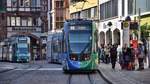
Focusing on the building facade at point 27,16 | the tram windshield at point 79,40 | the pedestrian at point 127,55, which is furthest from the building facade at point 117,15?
the building facade at point 27,16

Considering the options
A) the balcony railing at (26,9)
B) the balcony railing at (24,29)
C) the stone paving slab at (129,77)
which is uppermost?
the balcony railing at (26,9)

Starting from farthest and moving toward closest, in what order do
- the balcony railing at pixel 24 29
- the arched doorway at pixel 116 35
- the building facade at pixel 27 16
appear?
1. the building facade at pixel 27 16
2. the balcony railing at pixel 24 29
3. the arched doorway at pixel 116 35

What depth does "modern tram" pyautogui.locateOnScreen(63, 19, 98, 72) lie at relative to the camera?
124 feet

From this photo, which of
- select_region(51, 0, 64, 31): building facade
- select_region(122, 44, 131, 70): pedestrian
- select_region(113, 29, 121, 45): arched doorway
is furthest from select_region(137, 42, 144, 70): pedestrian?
select_region(51, 0, 64, 31): building facade

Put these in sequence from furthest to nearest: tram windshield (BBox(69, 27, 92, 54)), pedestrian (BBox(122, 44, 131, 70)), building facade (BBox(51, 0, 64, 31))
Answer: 1. building facade (BBox(51, 0, 64, 31))
2. pedestrian (BBox(122, 44, 131, 70))
3. tram windshield (BBox(69, 27, 92, 54))

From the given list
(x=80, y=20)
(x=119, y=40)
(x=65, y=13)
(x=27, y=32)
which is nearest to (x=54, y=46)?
(x=119, y=40)

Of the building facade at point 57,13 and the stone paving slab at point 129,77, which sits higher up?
the building facade at point 57,13

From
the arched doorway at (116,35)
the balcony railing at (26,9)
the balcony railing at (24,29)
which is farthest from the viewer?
the balcony railing at (26,9)

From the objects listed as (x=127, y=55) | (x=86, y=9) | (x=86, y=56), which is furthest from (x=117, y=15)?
(x=86, y=56)

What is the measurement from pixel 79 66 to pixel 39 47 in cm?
7806

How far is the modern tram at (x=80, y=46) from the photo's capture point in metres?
37.8

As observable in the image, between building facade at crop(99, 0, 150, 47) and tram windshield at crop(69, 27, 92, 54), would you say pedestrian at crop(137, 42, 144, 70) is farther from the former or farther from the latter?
building facade at crop(99, 0, 150, 47)

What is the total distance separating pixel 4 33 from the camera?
11731 cm

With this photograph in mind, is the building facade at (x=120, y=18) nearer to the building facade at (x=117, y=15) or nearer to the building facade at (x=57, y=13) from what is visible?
the building facade at (x=117, y=15)
